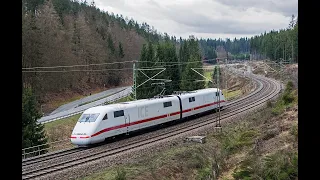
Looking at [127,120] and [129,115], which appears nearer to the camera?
[127,120]

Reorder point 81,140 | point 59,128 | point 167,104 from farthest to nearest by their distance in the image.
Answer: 1. point 59,128
2. point 167,104
3. point 81,140

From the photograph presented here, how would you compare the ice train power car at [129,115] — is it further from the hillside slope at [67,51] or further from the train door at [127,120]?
the hillside slope at [67,51]

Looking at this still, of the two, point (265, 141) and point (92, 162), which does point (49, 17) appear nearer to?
point (92, 162)

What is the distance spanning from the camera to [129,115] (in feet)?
70.0

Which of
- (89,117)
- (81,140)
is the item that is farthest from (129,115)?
(81,140)

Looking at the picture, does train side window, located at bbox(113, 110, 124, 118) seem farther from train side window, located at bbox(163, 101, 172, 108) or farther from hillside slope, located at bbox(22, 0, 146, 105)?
hillside slope, located at bbox(22, 0, 146, 105)

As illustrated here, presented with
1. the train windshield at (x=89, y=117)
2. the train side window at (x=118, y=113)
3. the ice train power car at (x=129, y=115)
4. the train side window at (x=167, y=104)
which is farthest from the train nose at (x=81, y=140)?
the train side window at (x=167, y=104)

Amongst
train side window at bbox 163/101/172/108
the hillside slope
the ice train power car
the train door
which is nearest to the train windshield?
the ice train power car

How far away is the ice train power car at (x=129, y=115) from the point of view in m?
19.2

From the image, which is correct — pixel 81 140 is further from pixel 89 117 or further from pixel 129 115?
pixel 129 115

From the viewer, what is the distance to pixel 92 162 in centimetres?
1580

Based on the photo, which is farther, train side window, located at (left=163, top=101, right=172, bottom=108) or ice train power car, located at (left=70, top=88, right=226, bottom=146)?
train side window, located at (left=163, top=101, right=172, bottom=108)

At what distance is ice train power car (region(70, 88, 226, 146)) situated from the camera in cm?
1919
